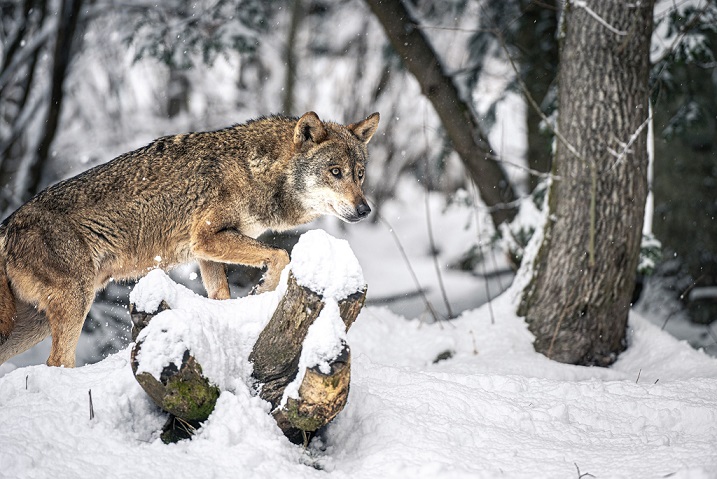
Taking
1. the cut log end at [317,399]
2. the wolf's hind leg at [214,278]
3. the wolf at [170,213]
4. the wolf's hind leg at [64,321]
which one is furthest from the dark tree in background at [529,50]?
the cut log end at [317,399]

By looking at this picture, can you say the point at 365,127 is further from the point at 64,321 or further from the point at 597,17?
the point at 64,321

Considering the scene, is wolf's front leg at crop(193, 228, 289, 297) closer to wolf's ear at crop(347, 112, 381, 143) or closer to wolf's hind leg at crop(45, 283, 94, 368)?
wolf's hind leg at crop(45, 283, 94, 368)

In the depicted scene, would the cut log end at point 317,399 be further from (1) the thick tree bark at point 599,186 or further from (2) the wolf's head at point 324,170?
(1) the thick tree bark at point 599,186

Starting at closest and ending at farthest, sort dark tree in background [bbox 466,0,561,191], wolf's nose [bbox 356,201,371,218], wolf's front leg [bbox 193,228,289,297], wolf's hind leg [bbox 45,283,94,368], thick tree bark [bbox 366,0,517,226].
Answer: wolf's hind leg [bbox 45,283,94,368] < wolf's front leg [bbox 193,228,289,297] < wolf's nose [bbox 356,201,371,218] < thick tree bark [bbox 366,0,517,226] < dark tree in background [bbox 466,0,561,191]

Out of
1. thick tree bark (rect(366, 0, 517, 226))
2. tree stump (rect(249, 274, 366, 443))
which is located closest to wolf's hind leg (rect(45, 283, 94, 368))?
tree stump (rect(249, 274, 366, 443))

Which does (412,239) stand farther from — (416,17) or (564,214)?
(564,214)

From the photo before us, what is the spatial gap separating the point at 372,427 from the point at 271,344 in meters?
0.69

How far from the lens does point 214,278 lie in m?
5.79

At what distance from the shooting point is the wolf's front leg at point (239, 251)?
5.07 metres


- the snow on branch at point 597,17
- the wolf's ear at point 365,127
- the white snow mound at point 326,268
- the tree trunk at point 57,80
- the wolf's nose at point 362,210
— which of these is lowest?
the tree trunk at point 57,80

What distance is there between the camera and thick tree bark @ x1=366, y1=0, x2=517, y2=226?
8273mm

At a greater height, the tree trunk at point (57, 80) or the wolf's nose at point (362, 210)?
the wolf's nose at point (362, 210)

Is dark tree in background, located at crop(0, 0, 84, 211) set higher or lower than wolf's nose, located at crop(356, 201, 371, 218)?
lower

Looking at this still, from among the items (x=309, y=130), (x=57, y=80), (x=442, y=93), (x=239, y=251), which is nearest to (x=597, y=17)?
(x=442, y=93)
